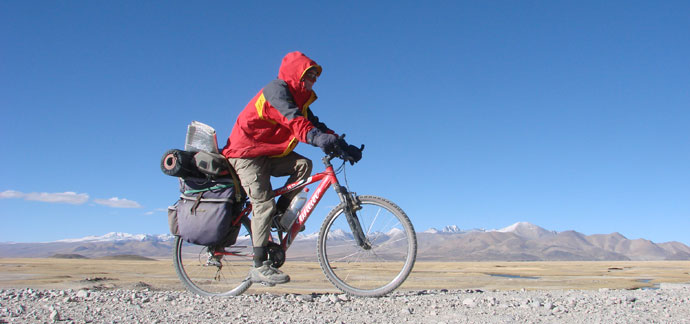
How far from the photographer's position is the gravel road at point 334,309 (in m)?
3.87

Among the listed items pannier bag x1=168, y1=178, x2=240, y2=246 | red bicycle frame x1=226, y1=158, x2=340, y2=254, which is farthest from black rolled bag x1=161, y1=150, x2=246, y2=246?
red bicycle frame x1=226, y1=158, x2=340, y2=254

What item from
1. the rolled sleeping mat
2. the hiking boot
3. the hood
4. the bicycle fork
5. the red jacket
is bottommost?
the hiking boot

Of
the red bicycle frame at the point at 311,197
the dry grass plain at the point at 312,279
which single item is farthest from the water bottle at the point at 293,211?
the dry grass plain at the point at 312,279

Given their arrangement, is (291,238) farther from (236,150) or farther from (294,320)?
(294,320)

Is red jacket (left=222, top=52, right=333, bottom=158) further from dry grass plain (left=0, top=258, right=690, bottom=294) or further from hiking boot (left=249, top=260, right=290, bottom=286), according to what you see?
dry grass plain (left=0, top=258, right=690, bottom=294)

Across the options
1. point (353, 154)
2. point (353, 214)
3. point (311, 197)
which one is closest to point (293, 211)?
point (311, 197)

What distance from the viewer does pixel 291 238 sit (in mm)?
5281

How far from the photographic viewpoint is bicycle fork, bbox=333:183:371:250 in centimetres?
507

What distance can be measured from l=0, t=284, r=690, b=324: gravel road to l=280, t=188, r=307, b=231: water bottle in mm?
770

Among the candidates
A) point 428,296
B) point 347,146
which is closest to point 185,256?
point 347,146

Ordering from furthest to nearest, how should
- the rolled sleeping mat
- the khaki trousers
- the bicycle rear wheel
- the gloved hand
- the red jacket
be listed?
the bicycle rear wheel, the rolled sleeping mat, the khaki trousers, the red jacket, the gloved hand

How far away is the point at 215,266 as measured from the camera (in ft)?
18.6

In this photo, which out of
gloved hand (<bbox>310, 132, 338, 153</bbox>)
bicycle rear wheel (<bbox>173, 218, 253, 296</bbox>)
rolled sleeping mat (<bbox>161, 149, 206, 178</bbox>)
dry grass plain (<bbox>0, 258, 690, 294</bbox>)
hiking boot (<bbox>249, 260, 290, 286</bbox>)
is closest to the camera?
gloved hand (<bbox>310, 132, 338, 153</bbox>)

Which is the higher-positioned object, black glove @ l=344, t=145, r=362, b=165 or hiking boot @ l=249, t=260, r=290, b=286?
black glove @ l=344, t=145, r=362, b=165
